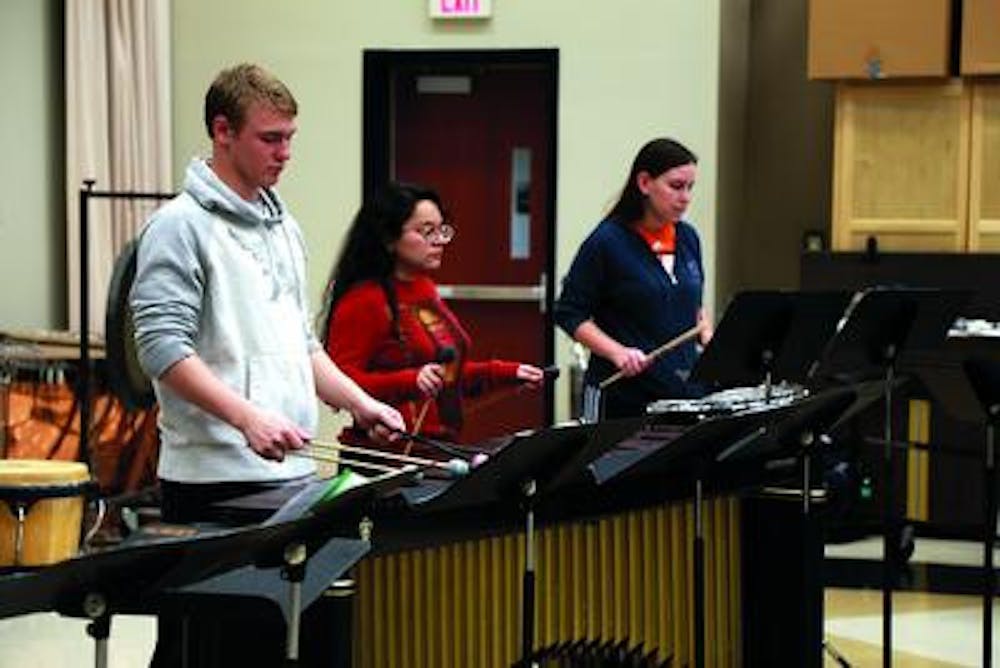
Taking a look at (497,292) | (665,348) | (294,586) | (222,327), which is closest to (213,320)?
(222,327)

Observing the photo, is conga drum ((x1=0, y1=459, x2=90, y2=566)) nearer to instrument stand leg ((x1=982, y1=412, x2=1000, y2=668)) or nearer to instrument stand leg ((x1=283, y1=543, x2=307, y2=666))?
instrument stand leg ((x1=982, y1=412, x2=1000, y2=668))

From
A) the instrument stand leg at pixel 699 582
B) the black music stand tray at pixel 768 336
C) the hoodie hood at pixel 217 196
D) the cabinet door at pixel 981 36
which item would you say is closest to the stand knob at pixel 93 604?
the hoodie hood at pixel 217 196

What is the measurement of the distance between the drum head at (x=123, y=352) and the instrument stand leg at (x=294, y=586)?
3331 mm

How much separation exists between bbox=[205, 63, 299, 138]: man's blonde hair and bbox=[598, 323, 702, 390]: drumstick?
1.60 metres

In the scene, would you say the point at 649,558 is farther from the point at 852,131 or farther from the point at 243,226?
the point at 852,131

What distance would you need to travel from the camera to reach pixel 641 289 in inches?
180

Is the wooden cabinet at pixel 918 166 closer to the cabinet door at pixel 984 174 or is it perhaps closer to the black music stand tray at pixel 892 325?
the cabinet door at pixel 984 174

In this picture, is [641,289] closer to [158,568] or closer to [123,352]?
[123,352]

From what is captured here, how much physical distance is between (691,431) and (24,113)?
474cm

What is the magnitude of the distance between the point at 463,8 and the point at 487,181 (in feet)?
3.01

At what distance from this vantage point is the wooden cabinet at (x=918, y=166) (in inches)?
280

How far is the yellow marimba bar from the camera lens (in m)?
3.13

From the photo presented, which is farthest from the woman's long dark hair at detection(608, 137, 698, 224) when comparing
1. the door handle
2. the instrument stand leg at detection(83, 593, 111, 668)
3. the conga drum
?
the door handle

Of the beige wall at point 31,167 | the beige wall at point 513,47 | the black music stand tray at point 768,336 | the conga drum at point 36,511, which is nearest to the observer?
the black music stand tray at point 768,336
